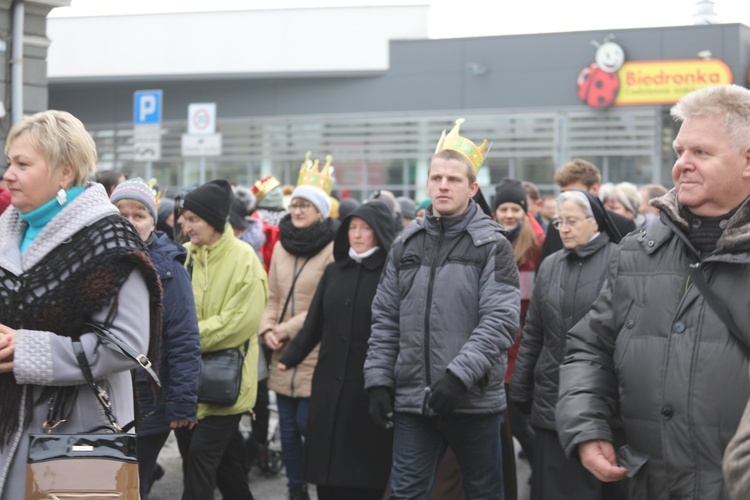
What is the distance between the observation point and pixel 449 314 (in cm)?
560

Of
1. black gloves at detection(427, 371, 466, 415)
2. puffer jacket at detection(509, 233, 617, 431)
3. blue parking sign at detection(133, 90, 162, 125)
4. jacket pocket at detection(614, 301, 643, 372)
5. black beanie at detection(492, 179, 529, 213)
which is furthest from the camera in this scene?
blue parking sign at detection(133, 90, 162, 125)

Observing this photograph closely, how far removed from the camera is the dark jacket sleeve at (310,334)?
22.8 feet

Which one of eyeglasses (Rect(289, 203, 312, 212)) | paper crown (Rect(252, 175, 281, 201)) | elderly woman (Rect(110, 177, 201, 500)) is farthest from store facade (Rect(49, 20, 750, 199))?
elderly woman (Rect(110, 177, 201, 500))

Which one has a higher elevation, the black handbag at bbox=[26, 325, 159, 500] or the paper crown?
the paper crown

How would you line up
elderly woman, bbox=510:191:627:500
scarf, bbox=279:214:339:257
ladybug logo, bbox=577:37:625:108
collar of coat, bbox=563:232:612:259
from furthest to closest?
1. ladybug logo, bbox=577:37:625:108
2. scarf, bbox=279:214:339:257
3. collar of coat, bbox=563:232:612:259
4. elderly woman, bbox=510:191:627:500

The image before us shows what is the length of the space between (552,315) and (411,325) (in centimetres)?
109

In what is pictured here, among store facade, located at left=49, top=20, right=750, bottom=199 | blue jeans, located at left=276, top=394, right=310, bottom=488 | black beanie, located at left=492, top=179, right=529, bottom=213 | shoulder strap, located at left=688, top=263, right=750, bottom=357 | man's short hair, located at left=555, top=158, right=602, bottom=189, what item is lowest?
blue jeans, located at left=276, top=394, right=310, bottom=488

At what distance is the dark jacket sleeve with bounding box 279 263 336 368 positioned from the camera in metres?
6.94

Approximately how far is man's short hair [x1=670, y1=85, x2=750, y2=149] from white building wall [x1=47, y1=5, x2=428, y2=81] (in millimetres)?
27805

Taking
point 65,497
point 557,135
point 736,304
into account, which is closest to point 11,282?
point 65,497

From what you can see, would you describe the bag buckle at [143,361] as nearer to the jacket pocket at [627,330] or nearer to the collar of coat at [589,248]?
the jacket pocket at [627,330]

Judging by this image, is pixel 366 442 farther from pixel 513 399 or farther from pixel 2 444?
pixel 2 444

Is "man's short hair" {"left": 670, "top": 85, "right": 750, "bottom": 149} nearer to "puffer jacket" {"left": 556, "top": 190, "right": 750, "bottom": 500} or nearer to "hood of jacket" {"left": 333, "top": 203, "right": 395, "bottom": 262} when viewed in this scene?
"puffer jacket" {"left": 556, "top": 190, "right": 750, "bottom": 500}

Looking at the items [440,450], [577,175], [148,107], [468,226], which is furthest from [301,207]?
[148,107]
